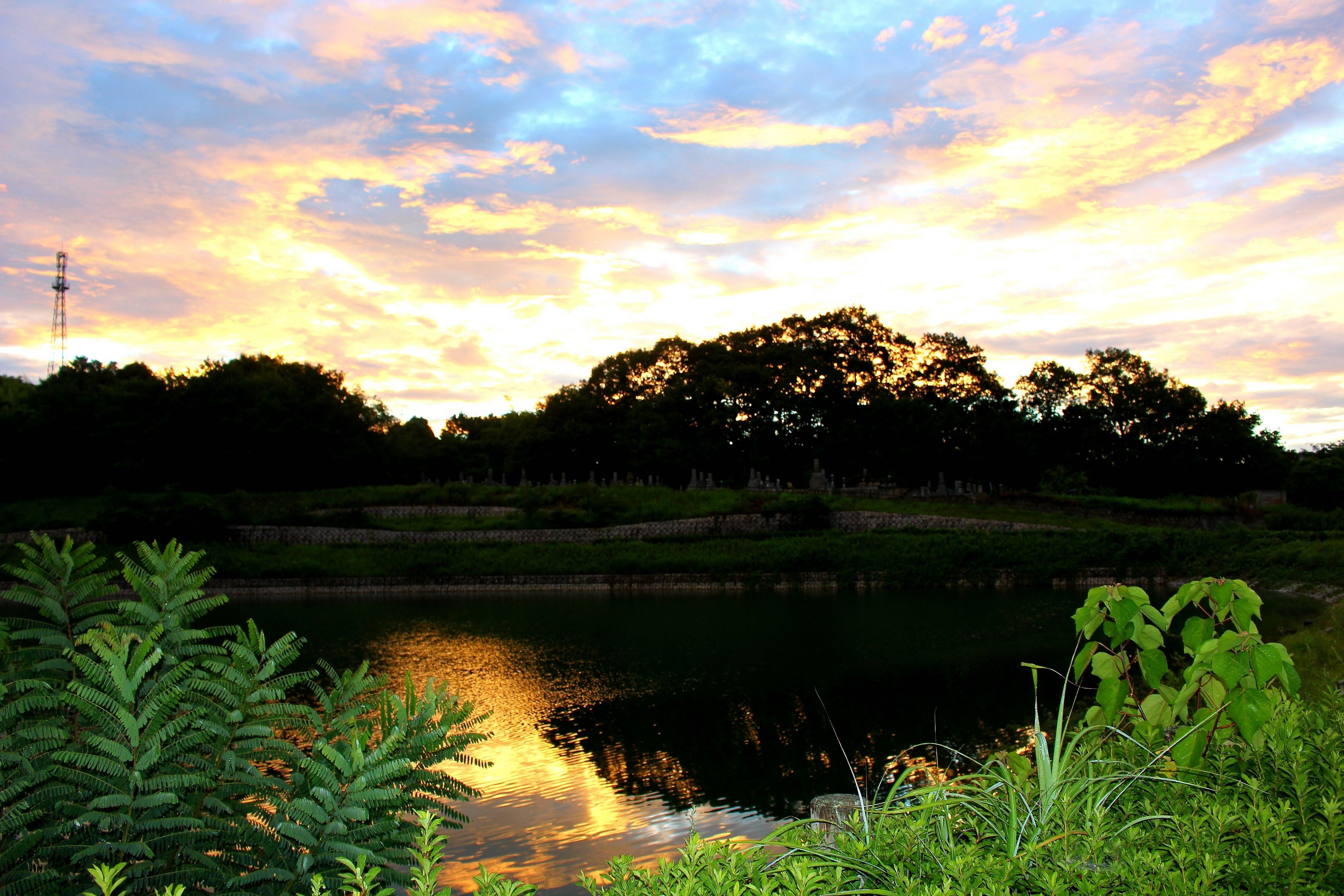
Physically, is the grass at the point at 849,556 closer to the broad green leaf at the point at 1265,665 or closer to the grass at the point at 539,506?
the grass at the point at 539,506

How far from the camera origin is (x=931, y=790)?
2.53 m

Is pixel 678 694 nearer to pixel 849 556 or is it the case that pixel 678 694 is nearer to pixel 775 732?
pixel 775 732

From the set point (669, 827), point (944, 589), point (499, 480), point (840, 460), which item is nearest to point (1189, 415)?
point (840, 460)

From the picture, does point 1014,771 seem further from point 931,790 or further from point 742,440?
point 742,440

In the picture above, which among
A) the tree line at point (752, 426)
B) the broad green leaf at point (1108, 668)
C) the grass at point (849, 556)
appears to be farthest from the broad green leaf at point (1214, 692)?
the tree line at point (752, 426)

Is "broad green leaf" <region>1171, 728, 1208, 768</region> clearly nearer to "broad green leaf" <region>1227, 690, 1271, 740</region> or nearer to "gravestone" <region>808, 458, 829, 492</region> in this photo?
"broad green leaf" <region>1227, 690, 1271, 740</region>

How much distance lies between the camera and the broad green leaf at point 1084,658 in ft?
12.2

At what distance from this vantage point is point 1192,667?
3.43 metres

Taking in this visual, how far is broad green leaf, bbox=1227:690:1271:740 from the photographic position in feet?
9.73

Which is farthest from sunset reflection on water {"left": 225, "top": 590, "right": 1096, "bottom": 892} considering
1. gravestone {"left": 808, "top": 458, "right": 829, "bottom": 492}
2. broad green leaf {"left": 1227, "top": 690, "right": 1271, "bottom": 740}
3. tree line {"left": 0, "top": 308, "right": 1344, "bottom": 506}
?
tree line {"left": 0, "top": 308, "right": 1344, "bottom": 506}

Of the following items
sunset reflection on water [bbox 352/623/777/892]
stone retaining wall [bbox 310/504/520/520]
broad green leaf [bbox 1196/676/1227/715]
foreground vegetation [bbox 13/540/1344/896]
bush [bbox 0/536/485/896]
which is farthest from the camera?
stone retaining wall [bbox 310/504/520/520]

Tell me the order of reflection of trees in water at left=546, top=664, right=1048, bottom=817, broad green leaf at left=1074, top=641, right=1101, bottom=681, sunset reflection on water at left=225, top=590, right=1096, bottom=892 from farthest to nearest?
reflection of trees in water at left=546, top=664, right=1048, bottom=817 < sunset reflection on water at left=225, top=590, right=1096, bottom=892 < broad green leaf at left=1074, top=641, right=1101, bottom=681

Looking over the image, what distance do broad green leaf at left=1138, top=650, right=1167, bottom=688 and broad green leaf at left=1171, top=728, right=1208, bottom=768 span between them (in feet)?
1.63

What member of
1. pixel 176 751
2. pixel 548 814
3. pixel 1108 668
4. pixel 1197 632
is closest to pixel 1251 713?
pixel 1108 668
